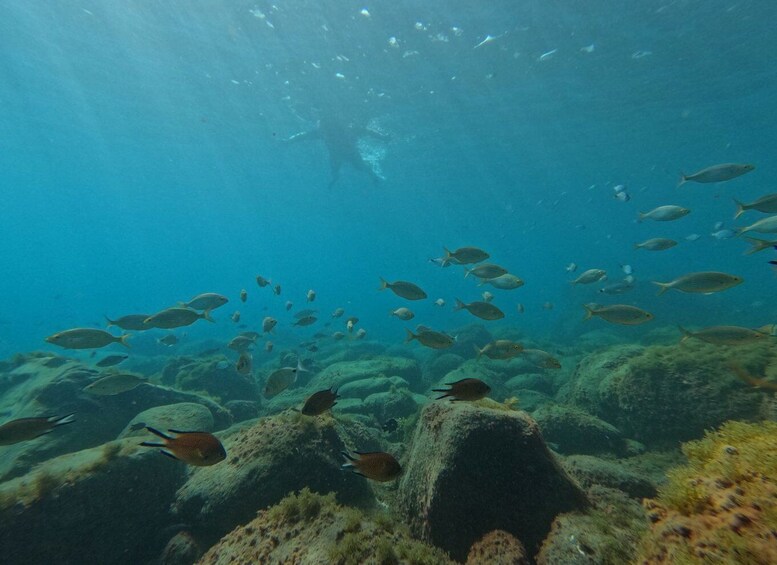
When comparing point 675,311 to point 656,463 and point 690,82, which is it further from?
point 656,463

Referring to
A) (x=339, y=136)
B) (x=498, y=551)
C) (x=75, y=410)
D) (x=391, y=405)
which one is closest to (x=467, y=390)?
(x=498, y=551)

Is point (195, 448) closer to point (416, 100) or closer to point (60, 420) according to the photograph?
point (60, 420)

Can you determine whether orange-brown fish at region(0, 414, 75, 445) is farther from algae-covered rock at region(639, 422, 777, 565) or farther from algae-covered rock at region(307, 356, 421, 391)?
algae-covered rock at region(307, 356, 421, 391)

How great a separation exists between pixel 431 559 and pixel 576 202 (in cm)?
8319

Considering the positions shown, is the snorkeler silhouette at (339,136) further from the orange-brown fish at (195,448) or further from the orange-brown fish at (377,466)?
the orange-brown fish at (377,466)

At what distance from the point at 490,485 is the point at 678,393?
5.50 meters

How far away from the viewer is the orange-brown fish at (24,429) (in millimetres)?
3842

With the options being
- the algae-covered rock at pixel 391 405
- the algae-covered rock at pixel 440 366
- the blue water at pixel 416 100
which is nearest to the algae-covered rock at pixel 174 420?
the algae-covered rock at pixel 391 405

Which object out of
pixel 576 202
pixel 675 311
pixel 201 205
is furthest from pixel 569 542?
pixel 201 205

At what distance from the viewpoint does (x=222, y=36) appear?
2327 cm

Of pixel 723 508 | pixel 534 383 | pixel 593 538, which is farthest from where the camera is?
pixel 534 383

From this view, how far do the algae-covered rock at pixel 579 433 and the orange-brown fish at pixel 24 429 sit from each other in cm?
743

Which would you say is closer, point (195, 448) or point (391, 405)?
point (195, 448)

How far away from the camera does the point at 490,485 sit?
3.42 metres
